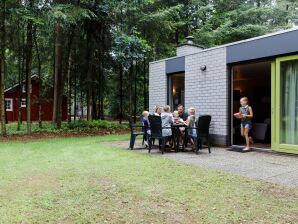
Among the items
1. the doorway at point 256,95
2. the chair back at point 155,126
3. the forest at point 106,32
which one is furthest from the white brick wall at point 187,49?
the forest at point 106,32

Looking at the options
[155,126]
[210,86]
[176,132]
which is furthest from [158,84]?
[155,126]

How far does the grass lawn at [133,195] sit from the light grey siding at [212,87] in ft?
10.2

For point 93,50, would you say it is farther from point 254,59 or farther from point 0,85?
point 254,59

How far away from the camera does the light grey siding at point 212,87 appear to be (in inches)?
363

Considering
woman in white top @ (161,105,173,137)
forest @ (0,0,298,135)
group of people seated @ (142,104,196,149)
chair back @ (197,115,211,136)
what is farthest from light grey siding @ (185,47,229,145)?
forest @ (0,0,298,135)

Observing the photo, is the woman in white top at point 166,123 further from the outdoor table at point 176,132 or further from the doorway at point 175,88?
the doorway at point 175,88

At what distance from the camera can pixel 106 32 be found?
672 inches

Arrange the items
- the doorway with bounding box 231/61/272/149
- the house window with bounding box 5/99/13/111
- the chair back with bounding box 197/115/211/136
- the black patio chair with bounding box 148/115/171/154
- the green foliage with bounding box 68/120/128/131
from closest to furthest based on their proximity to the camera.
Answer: the chair back with bounding box 197/115/211/136
the black patio chair with bounding box 148/115/171/154
the doorway with bounding box 231/61/272/149
the green foliage with bounding box 68/120/128/131
the house window with bounding box 5/99/13/111

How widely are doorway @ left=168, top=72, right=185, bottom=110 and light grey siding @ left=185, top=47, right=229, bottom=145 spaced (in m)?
0.76

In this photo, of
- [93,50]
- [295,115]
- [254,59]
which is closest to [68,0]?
[93,50]

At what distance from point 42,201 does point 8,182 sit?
1329mm

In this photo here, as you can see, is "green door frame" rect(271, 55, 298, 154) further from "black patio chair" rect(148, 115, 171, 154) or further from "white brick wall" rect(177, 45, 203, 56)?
"white brick wall" rect(177, 45, 203, 56)

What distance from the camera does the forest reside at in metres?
12.8

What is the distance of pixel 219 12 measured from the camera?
22.0 meters
